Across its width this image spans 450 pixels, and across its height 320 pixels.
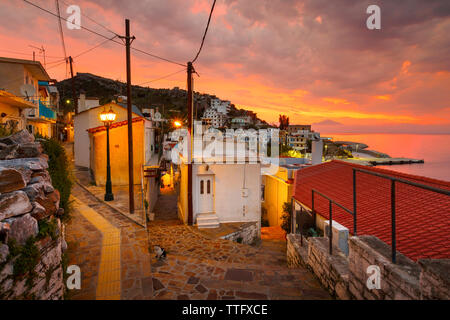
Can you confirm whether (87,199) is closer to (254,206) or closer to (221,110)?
(254,206)

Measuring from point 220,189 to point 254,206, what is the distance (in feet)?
6.57

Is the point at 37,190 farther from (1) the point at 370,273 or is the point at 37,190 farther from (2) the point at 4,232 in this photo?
(1) the point at 370,273

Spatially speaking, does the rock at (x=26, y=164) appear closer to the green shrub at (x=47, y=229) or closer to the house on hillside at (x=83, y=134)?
the green shrub at (x=47, y=229)

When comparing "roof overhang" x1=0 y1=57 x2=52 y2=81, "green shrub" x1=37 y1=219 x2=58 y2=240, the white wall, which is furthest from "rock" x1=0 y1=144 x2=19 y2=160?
the white wall

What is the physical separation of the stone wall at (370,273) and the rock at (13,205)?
193 inches

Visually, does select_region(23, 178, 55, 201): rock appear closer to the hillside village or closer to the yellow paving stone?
the hillside village

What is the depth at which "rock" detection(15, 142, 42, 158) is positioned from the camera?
4.99m

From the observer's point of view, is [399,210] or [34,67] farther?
[34,67]

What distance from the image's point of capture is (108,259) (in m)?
6.05

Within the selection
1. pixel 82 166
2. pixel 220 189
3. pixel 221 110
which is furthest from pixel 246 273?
pixel 221 110

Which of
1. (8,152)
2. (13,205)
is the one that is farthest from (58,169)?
(13,205)

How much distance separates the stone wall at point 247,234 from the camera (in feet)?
34.1

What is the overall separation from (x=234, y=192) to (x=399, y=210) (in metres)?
6.59

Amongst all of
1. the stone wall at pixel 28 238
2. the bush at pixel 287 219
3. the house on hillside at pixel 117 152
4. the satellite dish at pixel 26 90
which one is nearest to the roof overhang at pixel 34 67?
the satellite dish at pixel 26 90
